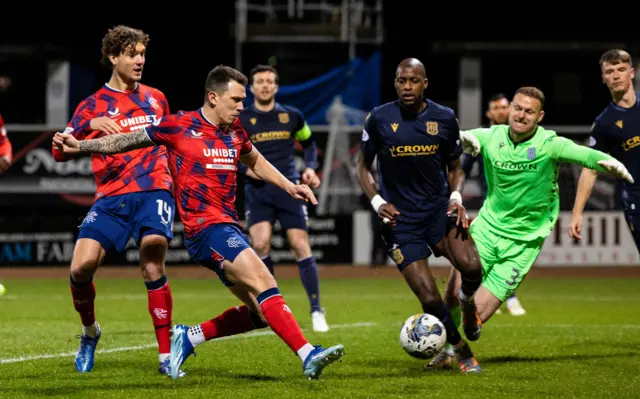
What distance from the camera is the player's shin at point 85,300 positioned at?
7875 millimetres

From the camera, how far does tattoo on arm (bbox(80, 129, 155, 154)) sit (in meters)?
7.28

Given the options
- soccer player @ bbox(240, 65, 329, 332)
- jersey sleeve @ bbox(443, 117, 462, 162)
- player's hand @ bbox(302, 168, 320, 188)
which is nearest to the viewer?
jersey sleeve @ bbox(443, 117, 462, 162)

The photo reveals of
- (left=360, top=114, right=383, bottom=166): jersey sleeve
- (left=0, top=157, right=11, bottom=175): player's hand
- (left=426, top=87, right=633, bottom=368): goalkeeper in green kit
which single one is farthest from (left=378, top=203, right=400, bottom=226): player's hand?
(left=0, top=157, right=11, bottom=175): player's hand

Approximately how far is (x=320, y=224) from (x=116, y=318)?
7701 mm

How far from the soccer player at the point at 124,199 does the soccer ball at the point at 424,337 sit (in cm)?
169

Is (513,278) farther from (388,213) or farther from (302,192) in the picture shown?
(302,192)

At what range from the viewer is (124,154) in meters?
8.02

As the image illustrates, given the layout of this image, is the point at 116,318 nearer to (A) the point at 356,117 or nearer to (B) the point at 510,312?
(B) the point at 510,312

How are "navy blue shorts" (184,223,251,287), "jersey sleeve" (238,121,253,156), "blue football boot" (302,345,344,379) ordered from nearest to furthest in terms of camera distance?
"blue football boot" (302,345,344,379) → "navy blue shorts" (184,223,251,287) → "jersey sleeve" (238,121,253,156)

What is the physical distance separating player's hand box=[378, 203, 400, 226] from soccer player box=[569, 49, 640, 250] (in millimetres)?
2289

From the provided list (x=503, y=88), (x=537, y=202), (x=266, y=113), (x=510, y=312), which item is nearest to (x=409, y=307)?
(x=510, y=312)

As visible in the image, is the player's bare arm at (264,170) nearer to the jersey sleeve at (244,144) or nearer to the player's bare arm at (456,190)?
the jersey sleeve at (244,144)

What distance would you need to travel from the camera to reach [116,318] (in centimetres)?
1193

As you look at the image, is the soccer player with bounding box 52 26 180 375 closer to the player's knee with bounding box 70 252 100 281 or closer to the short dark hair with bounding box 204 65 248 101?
the player's knee with bounding box 70 252 100 281
